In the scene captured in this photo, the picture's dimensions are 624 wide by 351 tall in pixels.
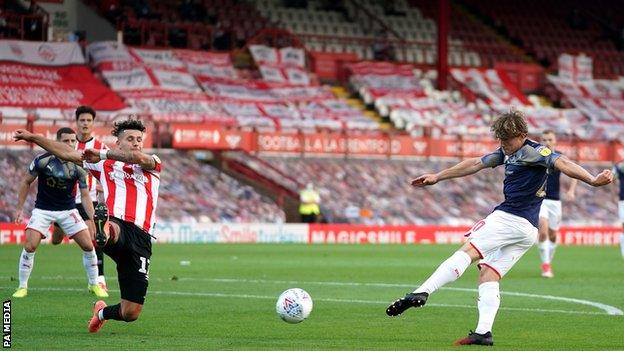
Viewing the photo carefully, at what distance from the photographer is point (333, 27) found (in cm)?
5628

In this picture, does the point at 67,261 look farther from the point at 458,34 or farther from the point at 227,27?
the point at 458,34

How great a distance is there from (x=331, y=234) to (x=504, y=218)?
28.4 metres

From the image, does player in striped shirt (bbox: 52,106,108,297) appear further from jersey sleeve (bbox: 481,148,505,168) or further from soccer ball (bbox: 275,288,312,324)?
jersey sleeve (bbox: 481,148,505,168)

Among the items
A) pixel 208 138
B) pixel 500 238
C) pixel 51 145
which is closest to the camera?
pixel 51 145

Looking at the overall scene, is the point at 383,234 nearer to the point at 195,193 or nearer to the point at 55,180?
the point at 195,193

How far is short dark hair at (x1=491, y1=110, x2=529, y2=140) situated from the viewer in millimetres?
12516

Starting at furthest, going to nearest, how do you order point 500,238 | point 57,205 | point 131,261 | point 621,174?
1. point 621,174
2. point 57,205
3. point 131,261
4. point 500,238

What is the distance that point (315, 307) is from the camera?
1683 cm

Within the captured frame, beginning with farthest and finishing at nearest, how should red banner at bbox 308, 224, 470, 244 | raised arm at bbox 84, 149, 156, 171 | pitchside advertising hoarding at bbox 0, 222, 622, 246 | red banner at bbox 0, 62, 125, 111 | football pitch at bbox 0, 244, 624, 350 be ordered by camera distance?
red banner at bbox 0, 62, 125, 111
red banner at bbox 308, 224, 470, 244
pitchside advertising hoarding at bbox 0, 222, 622, 246
football pitch at bbox 0, 244, 624, 350
raised arm at bbox 84, 149, 156, 171

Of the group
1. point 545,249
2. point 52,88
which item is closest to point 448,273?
point 545,249

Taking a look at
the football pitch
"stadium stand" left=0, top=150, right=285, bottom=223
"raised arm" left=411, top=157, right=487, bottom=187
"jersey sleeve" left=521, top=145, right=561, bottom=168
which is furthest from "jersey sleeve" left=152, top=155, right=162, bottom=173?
"stadium stand" left=0, top=150, right=285, bottom=223

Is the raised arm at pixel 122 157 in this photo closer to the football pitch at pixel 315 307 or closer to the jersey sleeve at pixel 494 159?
the football pitch at pixel 315 307

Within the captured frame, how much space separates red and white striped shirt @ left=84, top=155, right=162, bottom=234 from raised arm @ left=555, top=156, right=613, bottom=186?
3.86m

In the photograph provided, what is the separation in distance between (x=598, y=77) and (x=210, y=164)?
24308 millimetres
